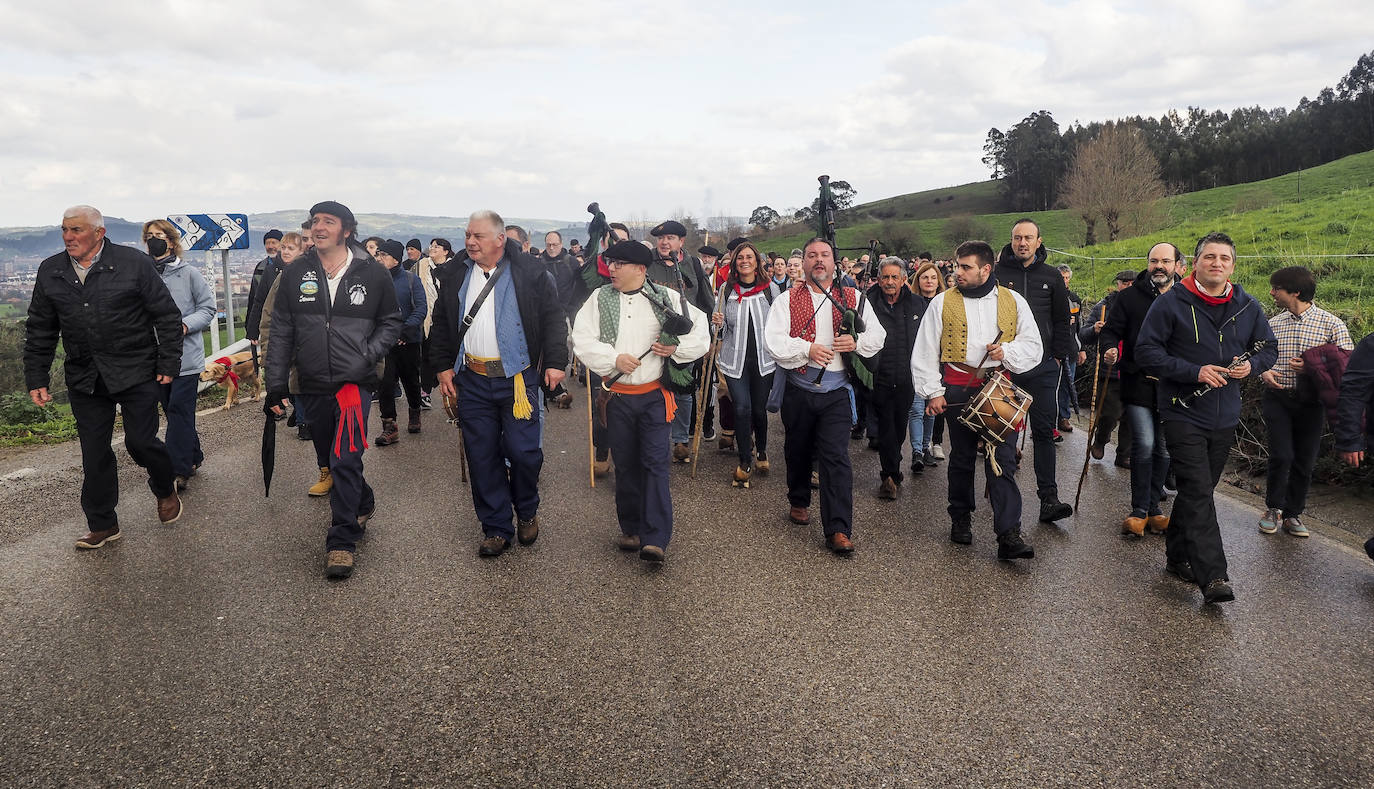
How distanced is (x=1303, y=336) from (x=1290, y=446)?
80 cm

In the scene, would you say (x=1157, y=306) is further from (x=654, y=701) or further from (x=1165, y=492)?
(x=654, y=701)

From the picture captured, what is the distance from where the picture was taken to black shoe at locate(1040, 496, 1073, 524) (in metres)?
5.81

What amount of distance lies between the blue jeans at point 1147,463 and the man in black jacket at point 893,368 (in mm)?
1776

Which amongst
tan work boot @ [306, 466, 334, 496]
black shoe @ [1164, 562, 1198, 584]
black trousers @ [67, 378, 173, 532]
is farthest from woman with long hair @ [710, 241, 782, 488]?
black trousers @ [67, 378, 173, 532]

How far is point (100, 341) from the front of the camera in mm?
5156

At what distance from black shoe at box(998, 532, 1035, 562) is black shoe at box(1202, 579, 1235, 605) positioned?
959 millimetres

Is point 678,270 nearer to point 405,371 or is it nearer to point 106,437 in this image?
point 405,371

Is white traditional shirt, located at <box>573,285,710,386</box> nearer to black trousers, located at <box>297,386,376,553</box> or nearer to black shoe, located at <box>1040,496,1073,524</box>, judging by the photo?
black trousers, located at <box>297,386,376,553</box>

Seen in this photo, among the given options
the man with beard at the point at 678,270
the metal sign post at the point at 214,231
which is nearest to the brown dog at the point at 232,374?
the metal sign post at the point at 214,231

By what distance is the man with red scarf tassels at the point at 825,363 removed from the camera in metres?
5.39

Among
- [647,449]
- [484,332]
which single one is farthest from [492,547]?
[484,332]

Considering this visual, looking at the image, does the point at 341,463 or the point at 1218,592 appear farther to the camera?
the point at 341,463

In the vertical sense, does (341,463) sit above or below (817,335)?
below

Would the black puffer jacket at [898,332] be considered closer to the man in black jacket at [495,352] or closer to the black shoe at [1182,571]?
the black shoe at [1182,571]
